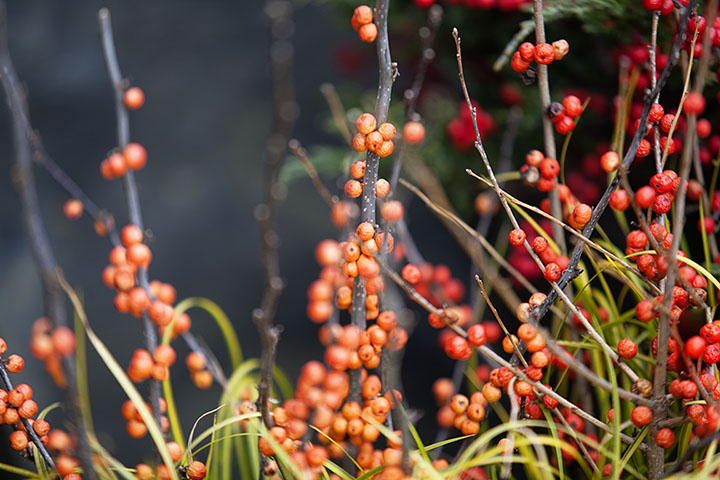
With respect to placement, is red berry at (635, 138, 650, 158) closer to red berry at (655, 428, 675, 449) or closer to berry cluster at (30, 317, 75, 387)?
red berry at (655, 428, 675, 449)

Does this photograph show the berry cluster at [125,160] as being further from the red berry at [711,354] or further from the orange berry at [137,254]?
the red berry at [711,354]

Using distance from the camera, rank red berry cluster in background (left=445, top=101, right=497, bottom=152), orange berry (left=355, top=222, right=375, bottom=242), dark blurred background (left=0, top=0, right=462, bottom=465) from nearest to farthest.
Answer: orange berry (left=355, top=222, right=375, bottom=242) < red berry cluster in background (left=445, top=101, right=497, bottom=152) < dark blurred background (left=0, top=0, right=462, bottom=465)

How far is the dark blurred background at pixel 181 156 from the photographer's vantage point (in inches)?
29.6

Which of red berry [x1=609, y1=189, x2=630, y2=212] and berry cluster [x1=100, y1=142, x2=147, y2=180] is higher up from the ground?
berry cluster [x1=100, y1=142, x2=147, y2=180]

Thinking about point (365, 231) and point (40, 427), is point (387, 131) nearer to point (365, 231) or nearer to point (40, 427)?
point (365, 231)

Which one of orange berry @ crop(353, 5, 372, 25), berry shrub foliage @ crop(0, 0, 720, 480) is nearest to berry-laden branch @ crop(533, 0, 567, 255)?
berry shrub foliage @ crop(0, 0, 720, 480)

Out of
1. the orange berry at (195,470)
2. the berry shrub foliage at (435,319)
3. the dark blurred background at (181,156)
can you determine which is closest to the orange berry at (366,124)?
the berry shrub foliage at (435,319)

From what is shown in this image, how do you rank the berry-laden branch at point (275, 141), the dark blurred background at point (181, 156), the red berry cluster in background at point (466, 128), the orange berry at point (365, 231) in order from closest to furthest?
the berry-laden branch at point (275, 141), the orange berry at point (365, 231), the red berry cluster in background at point (466, 128), the dark blurred background at point (181, 156)

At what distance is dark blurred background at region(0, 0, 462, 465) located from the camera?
2.47ft

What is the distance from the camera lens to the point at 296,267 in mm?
798

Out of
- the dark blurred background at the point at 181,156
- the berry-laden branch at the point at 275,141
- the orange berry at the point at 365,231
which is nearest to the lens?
the berry-laden branch at the point at 275,141

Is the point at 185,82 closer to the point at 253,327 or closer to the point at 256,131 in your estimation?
the point at 256,131

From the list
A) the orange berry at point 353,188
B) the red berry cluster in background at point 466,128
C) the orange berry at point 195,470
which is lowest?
the orange berry at point 195,470

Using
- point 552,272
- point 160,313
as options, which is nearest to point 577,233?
point 552,272
